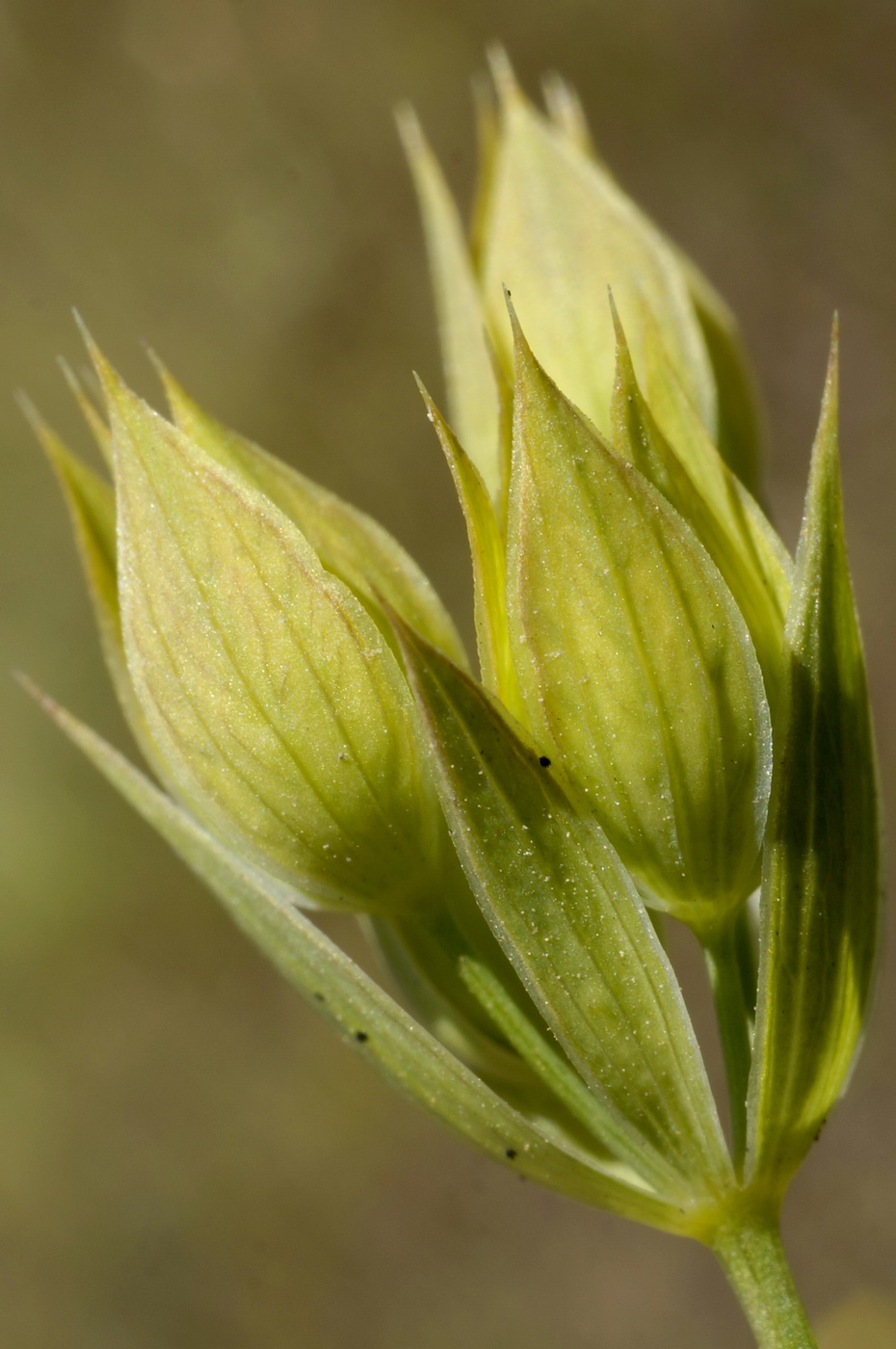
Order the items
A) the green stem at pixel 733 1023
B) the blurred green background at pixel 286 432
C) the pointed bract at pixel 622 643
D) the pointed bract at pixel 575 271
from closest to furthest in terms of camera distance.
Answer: the pointed bract at pixel 622 643 → the green stem at pixel 733 1023 → the pointed bract at pixel 575 271 → the blurred green background at pixel 286 432

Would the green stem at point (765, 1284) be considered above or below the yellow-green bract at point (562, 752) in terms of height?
below

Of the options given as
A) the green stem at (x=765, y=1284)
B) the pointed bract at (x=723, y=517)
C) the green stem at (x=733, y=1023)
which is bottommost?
the green stem at (x=765, y=1284)

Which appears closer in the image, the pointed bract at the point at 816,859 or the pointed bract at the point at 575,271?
the pointed bract at the point at 816,859

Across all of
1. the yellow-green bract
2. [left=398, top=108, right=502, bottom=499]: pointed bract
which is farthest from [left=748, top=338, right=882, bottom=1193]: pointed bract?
[left=398, top=108, right=502, bottom=499]: pointed bract

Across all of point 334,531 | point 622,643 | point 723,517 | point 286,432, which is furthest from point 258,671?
point 286,432

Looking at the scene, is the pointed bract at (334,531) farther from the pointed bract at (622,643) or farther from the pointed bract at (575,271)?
the pointed bract at (575,271)

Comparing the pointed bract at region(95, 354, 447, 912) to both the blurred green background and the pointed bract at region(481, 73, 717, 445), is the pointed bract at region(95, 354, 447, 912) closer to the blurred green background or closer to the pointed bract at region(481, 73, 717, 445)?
the pointed bract at region(481, 73, 717, 445)

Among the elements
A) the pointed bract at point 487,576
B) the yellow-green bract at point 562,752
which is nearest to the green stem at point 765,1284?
the yellow-green bract at point 562,752


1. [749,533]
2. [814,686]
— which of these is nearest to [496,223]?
[749,533]
